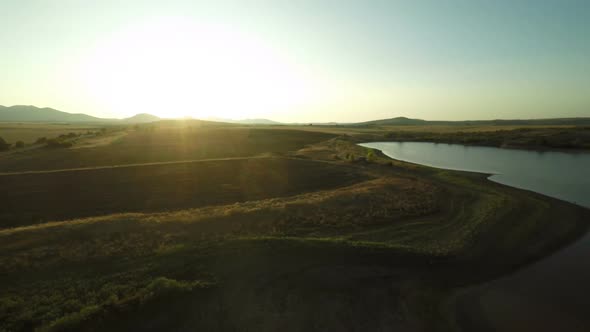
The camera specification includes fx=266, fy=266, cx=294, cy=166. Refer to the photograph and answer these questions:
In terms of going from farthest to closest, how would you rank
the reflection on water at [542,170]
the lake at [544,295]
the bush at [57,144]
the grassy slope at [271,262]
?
the bush at [57,144] < the reflection on water at [542,170] < the lake at [544,295] < the grassy slope at [271,262]

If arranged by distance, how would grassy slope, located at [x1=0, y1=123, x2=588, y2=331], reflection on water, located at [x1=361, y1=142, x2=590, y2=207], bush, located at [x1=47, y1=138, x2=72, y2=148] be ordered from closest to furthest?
1. grassy slope, located at [x1=0, y1=123, x2=588, y2=331]
2. reflection on water, located at [x1=361, y1=142, x2=590, y2=207]
3. bush, located at [x1=47, y1=138, x2=72, y2=148]

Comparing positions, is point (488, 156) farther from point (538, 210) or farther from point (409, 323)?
point (409, 323)

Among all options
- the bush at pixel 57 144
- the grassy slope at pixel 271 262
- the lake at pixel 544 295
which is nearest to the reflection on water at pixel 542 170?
the grassy slope at pixel 271 262

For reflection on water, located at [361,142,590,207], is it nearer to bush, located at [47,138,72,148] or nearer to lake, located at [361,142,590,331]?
lake, located at [361,142,590,331]

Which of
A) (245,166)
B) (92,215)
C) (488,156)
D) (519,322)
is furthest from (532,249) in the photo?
(488,156)

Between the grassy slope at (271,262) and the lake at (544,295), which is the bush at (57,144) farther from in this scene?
the lake at (544,295)

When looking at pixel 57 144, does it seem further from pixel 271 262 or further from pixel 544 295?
pixel 544 295

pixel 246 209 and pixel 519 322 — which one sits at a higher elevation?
pixel 246 209

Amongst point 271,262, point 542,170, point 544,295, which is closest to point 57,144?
point 271,262

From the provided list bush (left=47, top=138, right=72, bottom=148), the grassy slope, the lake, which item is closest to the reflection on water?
the grassy slope
